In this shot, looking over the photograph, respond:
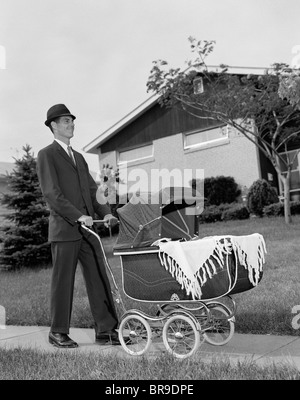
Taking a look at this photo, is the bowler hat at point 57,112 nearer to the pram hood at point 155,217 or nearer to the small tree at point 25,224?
the pram hood at point 155,217

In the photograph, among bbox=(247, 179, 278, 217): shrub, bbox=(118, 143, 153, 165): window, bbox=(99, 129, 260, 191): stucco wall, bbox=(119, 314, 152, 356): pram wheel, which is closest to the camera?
bbox=(119, 314, 152, 356): pram wheel

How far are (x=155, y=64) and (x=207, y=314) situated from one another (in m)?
12.5

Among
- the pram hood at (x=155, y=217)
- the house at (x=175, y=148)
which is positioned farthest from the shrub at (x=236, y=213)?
the pram hood at (x=155, y=217)

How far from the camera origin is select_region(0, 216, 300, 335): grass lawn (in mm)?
5285

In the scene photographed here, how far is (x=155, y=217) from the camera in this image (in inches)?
187

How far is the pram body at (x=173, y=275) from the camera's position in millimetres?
4199

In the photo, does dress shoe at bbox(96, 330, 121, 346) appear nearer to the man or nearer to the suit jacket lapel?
the man

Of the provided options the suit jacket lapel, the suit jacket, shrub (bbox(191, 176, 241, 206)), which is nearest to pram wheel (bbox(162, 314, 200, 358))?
the suit jacket

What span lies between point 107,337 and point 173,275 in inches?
47.5

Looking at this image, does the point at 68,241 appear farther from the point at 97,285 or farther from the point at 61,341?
the point at 61,341

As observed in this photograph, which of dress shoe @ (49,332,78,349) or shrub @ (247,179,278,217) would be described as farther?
shrub @ (247,179,278,217)

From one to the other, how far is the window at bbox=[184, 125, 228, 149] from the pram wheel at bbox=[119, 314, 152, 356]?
1825 centimetres

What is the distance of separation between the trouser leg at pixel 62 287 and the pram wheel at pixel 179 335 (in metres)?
1.03
